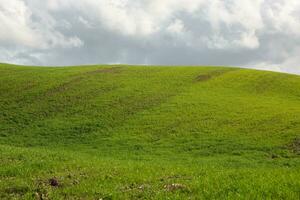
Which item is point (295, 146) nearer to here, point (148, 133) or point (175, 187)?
point (148, 133)

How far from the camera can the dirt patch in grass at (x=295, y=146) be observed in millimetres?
38509

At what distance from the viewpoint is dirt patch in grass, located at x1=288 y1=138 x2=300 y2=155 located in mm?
38509

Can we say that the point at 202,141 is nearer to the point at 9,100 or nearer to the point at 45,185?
the point at 45,185

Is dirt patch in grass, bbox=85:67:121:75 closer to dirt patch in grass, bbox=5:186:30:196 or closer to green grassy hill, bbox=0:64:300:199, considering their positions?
green grassy hill, bbox=0:64:300:199

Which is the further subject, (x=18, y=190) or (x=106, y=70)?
(x=106, y=70)

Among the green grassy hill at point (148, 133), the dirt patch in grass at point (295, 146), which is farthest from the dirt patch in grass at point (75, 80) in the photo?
the dirt patch in grass at point (295, 146)

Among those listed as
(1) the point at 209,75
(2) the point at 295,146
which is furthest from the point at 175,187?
(1) the point at 209,75

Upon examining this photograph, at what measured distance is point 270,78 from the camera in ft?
261

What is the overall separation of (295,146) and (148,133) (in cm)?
1586

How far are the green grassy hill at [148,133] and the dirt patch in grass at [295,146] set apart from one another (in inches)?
3.2

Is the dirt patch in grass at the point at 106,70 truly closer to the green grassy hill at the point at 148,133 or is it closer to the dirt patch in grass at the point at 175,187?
the green grassy hill at the point at 148,133

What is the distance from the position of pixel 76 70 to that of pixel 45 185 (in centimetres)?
7070

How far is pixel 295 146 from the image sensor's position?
3984 cm

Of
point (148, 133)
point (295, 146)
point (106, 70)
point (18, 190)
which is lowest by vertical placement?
point (148, 133)
